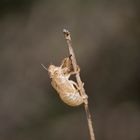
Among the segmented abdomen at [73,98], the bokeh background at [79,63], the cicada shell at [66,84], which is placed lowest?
the segmented abdomen at [73,98]

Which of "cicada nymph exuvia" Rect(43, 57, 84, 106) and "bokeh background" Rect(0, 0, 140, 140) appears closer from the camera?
"cicada nymph exuvia" Rect(43, 57, 84, 106)

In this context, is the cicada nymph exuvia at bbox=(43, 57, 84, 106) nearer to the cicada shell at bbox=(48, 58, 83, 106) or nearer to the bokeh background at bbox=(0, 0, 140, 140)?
the cicada shell at bbox=(48, 58, 83, 106)

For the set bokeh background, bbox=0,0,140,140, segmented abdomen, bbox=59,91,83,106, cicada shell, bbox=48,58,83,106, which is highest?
bokeh background, bbox=0,0,140,140

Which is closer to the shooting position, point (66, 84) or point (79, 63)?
point (66, 84)

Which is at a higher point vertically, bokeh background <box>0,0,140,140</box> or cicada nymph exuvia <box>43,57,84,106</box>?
bokeh background <box>0,0,140,140</box>

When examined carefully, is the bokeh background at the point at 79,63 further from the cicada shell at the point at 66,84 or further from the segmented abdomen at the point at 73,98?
the segmented abdomen at the point at 73,98

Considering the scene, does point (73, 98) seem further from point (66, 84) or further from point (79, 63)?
point (79, 63)

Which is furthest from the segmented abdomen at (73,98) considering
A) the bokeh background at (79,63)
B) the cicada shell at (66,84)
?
the bokeh background at (79,63)

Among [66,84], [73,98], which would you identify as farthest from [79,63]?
[73,98]

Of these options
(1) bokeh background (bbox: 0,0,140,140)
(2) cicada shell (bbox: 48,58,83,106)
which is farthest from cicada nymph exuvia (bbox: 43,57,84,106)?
(1) bokeh background (bbox: 0,0,140,140)
